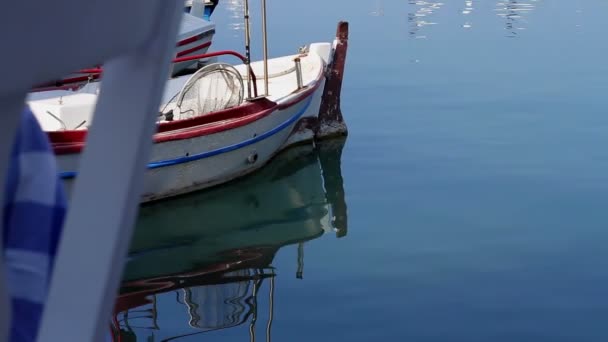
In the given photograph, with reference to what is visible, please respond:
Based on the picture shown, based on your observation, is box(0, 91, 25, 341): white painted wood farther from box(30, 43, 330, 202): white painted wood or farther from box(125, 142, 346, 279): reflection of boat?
box(30, 43, 330, 202): white painted wood

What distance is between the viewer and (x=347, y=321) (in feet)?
19.1

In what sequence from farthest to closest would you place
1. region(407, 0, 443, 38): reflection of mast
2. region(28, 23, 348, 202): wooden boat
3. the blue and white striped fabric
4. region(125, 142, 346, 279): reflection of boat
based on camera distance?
region(407, 0, 443, 38): reflection of mast → region(28, 23, 348, 202): wooden boat → region(125, 142, 346, 279): reflection of boat → the blue and white striped fabric

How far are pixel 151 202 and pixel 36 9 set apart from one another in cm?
765

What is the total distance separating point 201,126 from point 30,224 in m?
7.13

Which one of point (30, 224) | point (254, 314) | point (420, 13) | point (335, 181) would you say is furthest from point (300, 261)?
point (420, 13)

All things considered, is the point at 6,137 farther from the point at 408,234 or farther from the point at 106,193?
the point at 408,234

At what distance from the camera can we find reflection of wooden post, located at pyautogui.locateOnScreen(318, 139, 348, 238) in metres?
7.95

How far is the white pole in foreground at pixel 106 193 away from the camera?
0.49 metres

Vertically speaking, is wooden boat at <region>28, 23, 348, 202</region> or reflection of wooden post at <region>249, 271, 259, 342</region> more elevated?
wooden boat at <region>28, 23, 348, 202</region>

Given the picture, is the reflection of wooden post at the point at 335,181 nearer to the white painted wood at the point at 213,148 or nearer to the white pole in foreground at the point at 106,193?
the white painted wood at the point at 213,148

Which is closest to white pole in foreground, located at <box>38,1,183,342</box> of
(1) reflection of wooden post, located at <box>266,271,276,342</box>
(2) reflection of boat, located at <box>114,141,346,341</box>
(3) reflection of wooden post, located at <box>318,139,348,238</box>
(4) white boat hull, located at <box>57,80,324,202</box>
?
(2) reflection of boat, located at <box>114,141,346,341</box>

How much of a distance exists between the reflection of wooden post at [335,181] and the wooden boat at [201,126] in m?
0.54

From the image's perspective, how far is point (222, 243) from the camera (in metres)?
7.28

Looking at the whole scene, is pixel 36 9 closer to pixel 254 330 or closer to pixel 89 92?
pixel 254 330
